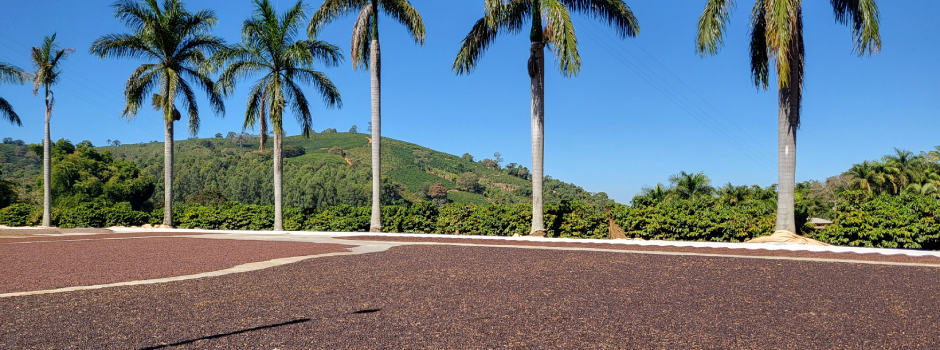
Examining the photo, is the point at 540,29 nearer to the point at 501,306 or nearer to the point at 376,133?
the point at 376,133

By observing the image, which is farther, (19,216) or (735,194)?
(735,194)

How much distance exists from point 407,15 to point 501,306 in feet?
46.7

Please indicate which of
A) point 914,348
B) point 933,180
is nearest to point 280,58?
point 914,348

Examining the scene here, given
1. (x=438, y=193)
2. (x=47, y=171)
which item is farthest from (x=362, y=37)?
(x=438, y=193)

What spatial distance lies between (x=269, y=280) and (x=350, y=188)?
51262 millimetres

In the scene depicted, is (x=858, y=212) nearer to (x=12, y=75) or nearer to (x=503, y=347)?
(x=503, y=347)

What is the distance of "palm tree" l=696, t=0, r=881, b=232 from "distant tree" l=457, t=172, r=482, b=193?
5908cm

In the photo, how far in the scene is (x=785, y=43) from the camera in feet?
36.4

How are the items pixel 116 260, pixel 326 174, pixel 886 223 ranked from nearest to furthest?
pixel 116 260
pixel 886 223
pixel 326 174

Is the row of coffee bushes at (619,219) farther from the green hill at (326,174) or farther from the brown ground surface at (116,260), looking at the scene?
the green hill at (326,174)

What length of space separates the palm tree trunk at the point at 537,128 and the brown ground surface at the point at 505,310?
6.90 metres

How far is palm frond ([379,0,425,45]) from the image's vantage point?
17406 mm

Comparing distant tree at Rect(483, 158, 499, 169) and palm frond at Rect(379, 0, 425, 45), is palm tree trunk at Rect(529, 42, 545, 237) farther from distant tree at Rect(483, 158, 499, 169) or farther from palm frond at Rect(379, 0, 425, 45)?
distant tree at Rect(483, 158, 499, 169)

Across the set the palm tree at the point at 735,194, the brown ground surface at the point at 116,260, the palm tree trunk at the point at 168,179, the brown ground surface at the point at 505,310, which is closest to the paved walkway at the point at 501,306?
the brown ground surface at the point at 505,310
